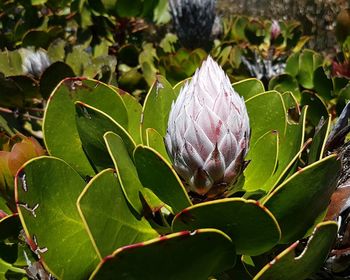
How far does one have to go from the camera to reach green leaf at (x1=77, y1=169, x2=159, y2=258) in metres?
0.72

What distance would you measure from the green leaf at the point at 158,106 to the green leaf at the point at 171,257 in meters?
0.33

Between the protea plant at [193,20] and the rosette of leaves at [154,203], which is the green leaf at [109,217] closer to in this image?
the rosette of leaves at [154,203]

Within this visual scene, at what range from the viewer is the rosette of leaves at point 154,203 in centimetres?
70

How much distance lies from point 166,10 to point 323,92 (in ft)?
3.42

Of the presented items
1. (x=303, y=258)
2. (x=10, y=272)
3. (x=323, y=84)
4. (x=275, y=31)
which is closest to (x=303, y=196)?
(x=303, y=258)

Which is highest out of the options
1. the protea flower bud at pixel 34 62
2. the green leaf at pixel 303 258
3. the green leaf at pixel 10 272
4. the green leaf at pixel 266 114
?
the green leaf at pixel 266 114

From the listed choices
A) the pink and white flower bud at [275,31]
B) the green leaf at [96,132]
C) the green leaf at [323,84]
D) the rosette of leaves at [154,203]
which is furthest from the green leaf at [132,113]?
the pink and white flower bud at [275,31]

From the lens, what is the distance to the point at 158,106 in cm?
102

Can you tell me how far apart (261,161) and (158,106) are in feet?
0.75

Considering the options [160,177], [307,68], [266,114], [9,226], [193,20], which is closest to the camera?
[160,177]

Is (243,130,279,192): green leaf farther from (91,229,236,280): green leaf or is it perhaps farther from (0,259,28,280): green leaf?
(0,259,28,280): green leaf

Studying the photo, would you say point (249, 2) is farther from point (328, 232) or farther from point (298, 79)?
point (328, 232)

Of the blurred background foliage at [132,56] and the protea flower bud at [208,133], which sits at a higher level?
the protea flower bud at [208,133]

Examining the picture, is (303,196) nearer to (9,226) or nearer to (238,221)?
(238,221)
